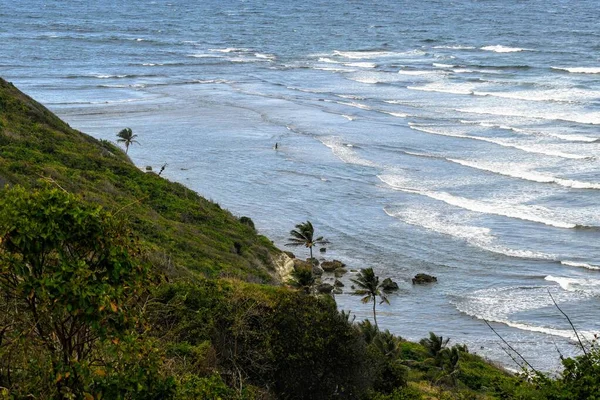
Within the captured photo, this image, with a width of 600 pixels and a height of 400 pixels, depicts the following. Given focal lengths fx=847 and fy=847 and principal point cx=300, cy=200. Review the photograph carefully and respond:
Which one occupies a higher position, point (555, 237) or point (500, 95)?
point (500, 95)

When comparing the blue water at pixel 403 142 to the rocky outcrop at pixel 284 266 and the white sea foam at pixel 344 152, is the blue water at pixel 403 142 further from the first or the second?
the rocky outcrop at pixel 284 266

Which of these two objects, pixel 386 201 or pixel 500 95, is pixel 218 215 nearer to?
pixel 386 201

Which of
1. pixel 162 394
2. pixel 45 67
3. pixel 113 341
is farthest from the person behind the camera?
pixel 45 67

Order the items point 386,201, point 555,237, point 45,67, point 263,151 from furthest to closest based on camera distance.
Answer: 1. point 45,67
2. point 263,151
3. point 386,201
4. point 555,237

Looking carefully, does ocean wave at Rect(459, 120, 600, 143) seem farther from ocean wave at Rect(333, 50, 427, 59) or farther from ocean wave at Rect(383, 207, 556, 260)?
ocean wave at Rect(333, 50, 427, 59)

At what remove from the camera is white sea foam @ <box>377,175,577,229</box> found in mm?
49375

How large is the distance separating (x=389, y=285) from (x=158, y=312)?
2291 centimetres

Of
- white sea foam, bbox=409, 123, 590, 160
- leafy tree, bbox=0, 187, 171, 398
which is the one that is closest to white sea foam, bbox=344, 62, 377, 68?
white sea foam, bbox=409, 123, 590, 160

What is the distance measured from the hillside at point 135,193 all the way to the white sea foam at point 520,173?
20.5m

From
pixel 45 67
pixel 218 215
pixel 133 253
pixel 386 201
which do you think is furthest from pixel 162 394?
pixel 45 67

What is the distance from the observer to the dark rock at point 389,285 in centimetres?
4144

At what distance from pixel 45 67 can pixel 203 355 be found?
99313mm

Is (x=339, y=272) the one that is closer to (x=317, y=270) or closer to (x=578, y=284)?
(x=317, y=270)

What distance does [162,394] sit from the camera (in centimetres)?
1192
